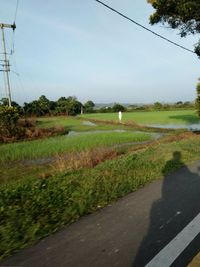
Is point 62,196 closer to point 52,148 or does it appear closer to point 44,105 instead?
point 52,148

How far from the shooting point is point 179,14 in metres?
18.4

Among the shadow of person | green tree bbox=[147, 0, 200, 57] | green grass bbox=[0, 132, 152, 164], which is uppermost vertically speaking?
green tree bbox=[147, 0, 200, 57]

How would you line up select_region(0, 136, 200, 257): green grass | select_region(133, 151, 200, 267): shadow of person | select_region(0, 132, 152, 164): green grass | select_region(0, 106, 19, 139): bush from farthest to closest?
select_region(0, 106, 19, 139): bush
select_region(0, 132, 152, 164): green grass
select_region(0, 136, 200, 257): green grass
select_region(133, 151, 200, 267): shadow of person

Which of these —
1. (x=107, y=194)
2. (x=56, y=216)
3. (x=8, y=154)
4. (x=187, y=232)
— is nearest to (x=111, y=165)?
(x=107, y=194)

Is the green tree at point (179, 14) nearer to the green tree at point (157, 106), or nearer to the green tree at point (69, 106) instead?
the green tree at point (69, 106)

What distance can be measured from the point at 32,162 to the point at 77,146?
4392 mm

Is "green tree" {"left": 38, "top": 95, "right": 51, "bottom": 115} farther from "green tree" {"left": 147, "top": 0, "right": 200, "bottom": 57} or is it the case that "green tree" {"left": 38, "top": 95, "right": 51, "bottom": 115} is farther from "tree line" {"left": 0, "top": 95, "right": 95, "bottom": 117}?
"green tree" {"left": 147, "top": 0, "right": 200, "bottom": 57}

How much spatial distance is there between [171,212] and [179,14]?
14491 mm

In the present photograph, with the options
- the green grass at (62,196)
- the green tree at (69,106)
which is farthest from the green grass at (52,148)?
the green tree at (69,106)

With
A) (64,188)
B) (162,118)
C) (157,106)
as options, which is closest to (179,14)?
(64,188)

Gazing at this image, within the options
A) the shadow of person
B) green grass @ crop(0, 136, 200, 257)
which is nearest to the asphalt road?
the shadow of person

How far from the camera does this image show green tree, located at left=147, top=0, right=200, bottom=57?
17.1 m

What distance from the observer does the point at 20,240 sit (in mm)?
4941

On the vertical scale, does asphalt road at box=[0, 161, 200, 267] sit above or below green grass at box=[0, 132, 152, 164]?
above
